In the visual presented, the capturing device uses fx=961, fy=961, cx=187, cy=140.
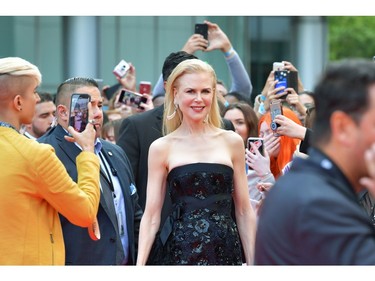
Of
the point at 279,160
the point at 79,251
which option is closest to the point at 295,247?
the point at 79,251

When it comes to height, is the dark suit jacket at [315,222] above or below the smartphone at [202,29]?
below

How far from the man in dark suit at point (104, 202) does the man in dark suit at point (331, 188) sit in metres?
3.20

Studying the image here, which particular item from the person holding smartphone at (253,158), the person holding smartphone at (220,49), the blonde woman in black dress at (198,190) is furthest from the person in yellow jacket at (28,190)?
the person holding smartphone at (220,49)

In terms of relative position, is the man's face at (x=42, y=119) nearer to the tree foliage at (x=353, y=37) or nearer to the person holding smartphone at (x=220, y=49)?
the person holding smartphone at (x=220, y=49)

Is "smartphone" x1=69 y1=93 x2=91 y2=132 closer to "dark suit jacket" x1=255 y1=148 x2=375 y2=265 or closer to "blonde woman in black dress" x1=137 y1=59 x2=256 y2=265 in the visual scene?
"blonde woman in black dress" x1=137 y1=59 x2=256 y2=265

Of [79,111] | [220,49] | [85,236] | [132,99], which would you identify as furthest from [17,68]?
[220,49]

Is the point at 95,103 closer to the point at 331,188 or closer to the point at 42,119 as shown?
the point at 42,119

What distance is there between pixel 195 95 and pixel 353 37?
45375mm

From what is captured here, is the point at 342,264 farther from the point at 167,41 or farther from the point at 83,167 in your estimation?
the point at 167,41

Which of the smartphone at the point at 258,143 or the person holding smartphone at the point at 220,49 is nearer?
the smartphone at the point at 258,143

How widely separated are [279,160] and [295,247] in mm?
5000

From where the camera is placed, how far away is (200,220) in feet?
19.8

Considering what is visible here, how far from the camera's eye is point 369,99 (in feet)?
9.93

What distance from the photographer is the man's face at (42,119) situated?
31.8 ft
